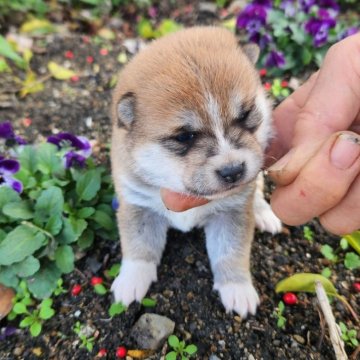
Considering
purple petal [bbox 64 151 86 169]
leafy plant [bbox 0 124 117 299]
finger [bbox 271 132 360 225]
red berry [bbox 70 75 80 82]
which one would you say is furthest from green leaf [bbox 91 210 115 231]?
red berry [bbox 70 75 80 82]

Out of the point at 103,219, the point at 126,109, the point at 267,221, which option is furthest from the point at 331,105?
the point at 103,219

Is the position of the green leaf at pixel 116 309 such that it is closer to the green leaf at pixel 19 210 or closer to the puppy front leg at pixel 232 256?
the puppy front leg at pixel 232 256

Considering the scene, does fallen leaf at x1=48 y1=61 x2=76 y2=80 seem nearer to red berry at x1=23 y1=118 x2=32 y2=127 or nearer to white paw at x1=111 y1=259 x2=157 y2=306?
red berry at x1=23 y1=118 x2=32 y2=127

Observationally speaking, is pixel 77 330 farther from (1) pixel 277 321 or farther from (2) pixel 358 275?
(2) pixel 358 275

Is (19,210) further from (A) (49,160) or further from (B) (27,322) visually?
(B) (27,322)

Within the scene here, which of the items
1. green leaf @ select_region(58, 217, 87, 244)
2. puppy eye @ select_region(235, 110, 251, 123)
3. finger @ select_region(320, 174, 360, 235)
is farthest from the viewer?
green leaf @ select_region(58, 217, 87, 244)

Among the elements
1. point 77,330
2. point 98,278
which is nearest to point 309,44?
point 98,278
